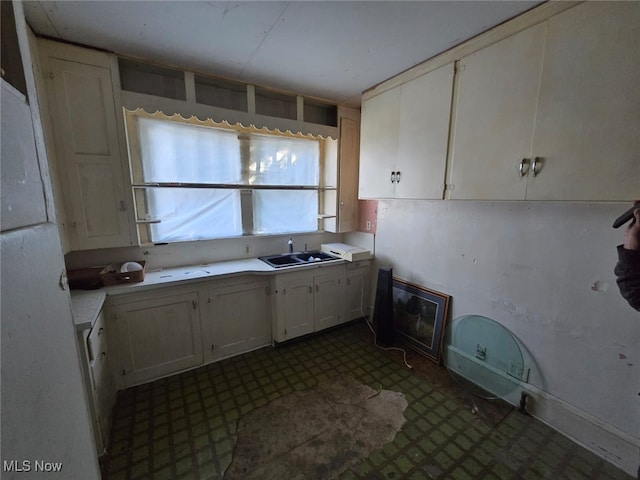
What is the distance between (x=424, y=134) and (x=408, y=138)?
0.53ft

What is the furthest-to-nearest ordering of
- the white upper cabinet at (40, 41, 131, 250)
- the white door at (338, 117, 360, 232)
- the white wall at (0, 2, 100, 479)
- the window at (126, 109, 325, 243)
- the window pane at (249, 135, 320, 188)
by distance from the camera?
the white door at (338, 117, 360, 232) → the window pane at (249, 135, 320, 188) → the window at (126, 109, 325, 243) → the white upper cabinet at (40, 41, 131, 250) → the white wall at (0, 2, 100, 479)

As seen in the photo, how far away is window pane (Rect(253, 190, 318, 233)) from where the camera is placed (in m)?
2.91

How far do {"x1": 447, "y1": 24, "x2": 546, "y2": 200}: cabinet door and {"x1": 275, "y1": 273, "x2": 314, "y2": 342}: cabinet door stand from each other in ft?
5.29

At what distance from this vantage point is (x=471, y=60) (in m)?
1.84

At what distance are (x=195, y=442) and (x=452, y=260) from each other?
7.71ft

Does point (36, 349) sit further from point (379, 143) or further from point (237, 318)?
point (379, 143)

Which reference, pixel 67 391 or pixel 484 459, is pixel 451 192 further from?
pixel 67 391

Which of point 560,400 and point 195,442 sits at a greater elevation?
point 560,400

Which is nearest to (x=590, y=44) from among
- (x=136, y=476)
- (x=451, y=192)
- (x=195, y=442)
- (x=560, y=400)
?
(x=451, y=192)

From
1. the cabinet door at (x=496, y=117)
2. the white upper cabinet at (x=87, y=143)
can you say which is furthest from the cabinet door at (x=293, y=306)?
the cabinet door at (x=496, y=117)

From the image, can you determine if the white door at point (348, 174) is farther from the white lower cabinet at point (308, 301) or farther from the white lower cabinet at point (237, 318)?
the white lower cabinet at point (237, 318)

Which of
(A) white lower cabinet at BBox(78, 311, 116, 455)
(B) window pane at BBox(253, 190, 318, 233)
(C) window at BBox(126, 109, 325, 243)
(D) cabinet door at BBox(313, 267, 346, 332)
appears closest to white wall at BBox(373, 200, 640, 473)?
(D) cabinet door at BBox(313, 267, 346, 332)

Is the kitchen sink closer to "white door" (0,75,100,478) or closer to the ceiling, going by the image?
the ceiling

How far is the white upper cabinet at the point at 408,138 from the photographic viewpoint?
6.80 ft
